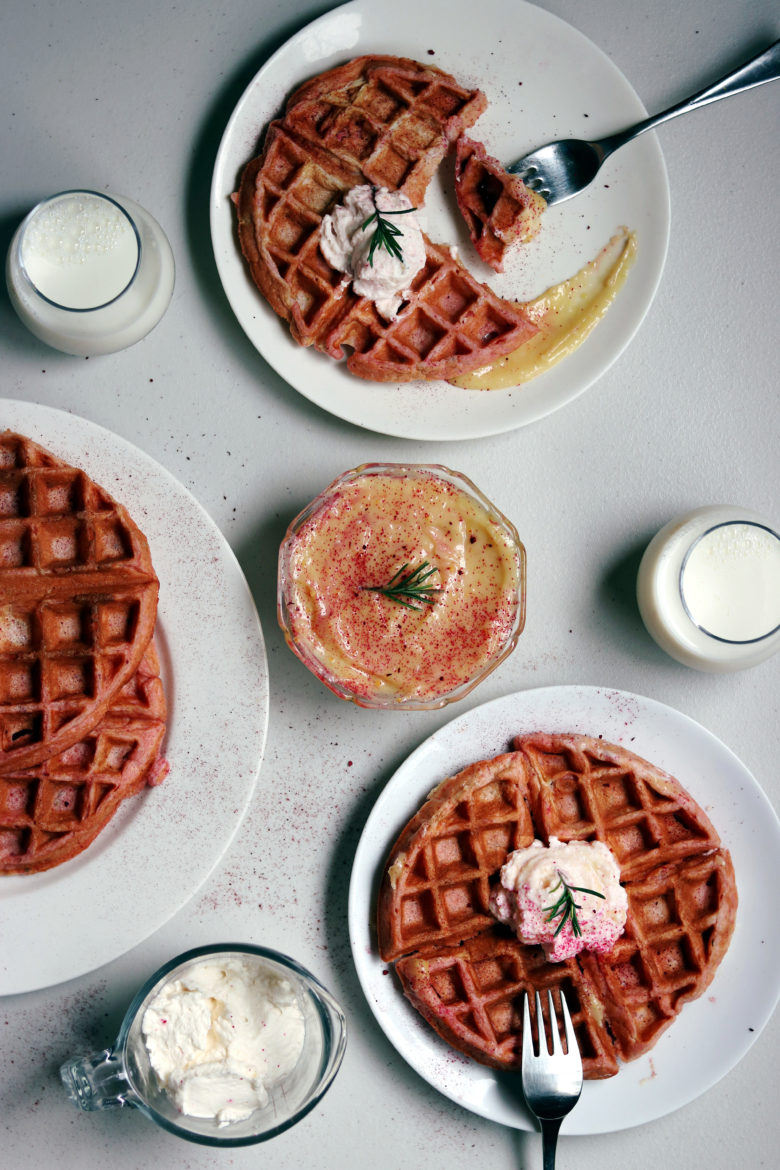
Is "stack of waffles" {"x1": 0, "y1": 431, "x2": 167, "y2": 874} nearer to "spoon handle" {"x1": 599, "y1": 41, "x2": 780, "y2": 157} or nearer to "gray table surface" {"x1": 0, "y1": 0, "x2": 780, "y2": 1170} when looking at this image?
"gray table surface" {"x1": 0, "y1": 0, "x2": 780, "y2": 1170}

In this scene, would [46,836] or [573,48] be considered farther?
[573,48]

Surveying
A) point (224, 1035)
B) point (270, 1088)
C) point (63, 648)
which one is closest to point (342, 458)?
point (63, 648)

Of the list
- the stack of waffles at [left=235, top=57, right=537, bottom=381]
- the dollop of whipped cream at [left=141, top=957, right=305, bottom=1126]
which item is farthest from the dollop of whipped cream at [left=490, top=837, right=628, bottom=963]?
the stack of waffles at [left=235, top=57, right=537, bottom=381]

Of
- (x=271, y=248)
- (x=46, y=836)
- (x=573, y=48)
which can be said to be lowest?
(x=46, y=836)

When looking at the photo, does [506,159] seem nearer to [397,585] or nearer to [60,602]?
[397,585]

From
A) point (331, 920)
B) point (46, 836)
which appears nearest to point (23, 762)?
point (46, 836)

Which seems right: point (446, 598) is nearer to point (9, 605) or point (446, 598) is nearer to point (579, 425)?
point (579, 425)

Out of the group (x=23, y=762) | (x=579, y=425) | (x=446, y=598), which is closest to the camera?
(x=23, y=762)
